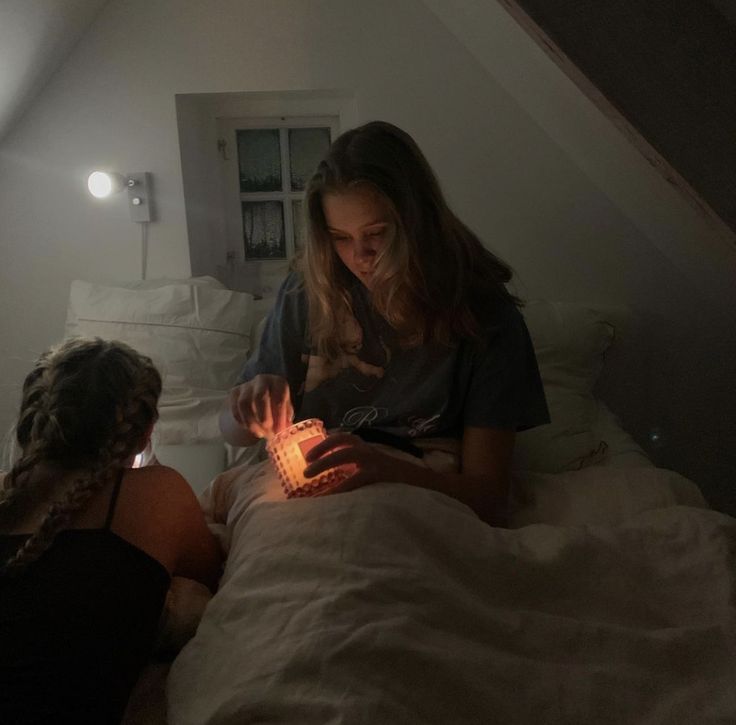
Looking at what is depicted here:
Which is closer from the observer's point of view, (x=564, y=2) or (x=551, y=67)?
(x=564, y=2)

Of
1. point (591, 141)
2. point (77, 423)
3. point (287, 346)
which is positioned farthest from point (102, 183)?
point (591, 141)

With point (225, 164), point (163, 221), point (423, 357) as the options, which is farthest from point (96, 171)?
point (423, 357)

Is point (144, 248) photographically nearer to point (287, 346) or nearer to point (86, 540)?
point (287, 346)

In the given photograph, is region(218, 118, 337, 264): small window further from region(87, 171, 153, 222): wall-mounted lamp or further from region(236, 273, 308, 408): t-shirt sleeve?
region(236, 273, 308, 408): t-shirt sleeve

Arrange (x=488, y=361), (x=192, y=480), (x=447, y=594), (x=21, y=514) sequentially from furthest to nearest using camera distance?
1. (x=192, y=480)
2. (x=488, y=361)
3. (x=21, y=514)
4. (x=447, y=594)

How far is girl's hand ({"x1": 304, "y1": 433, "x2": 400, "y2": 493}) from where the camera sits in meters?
0.99

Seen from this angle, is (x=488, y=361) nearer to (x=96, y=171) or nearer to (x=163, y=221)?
(x=163, y=221)

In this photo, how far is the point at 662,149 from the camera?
2.91 feet

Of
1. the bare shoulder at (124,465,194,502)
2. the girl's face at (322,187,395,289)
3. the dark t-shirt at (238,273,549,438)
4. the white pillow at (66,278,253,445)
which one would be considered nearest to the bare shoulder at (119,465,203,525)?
the bare shoulder at (124,465,194,502)

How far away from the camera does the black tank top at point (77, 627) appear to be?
0.75 metres

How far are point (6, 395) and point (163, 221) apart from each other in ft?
2.20

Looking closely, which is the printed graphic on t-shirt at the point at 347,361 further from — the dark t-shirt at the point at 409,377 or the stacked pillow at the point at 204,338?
the stacked pillow at the point at 204,338

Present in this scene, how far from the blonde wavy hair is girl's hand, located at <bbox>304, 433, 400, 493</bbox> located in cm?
27

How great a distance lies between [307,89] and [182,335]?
0.71m
